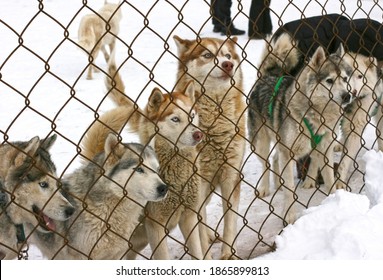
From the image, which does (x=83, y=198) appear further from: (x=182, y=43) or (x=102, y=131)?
(x=182, y=43)

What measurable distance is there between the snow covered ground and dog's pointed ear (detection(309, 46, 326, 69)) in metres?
0.31

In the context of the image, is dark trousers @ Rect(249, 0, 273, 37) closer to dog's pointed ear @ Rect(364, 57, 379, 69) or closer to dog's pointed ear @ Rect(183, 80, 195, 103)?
dog's pointed ear @ Rect(364, 57, 379, 69)

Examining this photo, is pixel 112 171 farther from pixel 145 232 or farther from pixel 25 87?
pixel 25 87

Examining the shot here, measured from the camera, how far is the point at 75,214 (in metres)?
2.99

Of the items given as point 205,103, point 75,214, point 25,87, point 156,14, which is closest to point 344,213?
point 205,103

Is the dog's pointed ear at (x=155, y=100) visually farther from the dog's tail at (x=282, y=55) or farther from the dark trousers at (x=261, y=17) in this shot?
the dark trousers at (x=261, y=17)

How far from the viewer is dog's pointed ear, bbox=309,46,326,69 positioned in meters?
4.03

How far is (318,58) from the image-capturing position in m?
4.12

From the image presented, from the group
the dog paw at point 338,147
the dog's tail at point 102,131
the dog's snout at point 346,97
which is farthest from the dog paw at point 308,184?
the dog's tail at point 102,131

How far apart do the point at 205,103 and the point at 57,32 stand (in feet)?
22.4

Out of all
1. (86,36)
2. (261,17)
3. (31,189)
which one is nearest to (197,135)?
(31,189)

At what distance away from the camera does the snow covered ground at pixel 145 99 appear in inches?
110

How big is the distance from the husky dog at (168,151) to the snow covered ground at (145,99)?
281mm

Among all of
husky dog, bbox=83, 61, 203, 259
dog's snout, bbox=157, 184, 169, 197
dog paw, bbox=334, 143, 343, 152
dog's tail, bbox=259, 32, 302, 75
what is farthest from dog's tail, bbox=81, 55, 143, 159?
dog paw, bbox=334, 143, 343, 152
